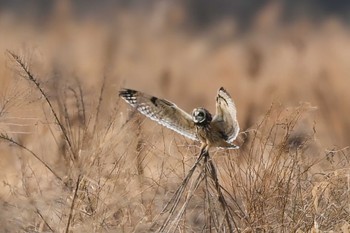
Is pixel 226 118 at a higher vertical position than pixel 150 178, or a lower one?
higher

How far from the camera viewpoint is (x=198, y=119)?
1.42 meters

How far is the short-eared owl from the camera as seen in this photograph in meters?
1.43

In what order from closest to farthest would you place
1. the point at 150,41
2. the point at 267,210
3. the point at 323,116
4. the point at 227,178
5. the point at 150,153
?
the point at 267,210
the point at 227,178
the point at 150,153
the point at 323,116
the point at 150,41

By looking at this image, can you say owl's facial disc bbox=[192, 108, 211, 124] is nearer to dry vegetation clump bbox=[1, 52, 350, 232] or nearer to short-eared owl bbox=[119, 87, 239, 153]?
short-eared owl bbox=[119, 87, 239, 153]

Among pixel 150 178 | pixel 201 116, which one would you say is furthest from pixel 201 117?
pixel 150 178

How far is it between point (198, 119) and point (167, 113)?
8 centimetres

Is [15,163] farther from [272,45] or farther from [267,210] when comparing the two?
[272,45]

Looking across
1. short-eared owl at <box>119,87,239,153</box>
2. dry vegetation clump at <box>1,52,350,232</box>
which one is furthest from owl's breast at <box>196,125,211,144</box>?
dry vegetation clump at <box>1,52,350,232</box>

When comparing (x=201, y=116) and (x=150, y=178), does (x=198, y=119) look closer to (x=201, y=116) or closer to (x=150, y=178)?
(x=201, y=116)

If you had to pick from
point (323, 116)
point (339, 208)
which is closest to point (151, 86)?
point (323, 116)

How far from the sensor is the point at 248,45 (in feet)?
9.07

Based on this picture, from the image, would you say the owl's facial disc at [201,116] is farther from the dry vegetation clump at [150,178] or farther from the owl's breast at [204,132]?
the dry vegetation clump at [150,178]

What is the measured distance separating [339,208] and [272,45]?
110 cm

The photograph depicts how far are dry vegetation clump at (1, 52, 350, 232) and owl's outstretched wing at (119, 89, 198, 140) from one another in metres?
0.21
